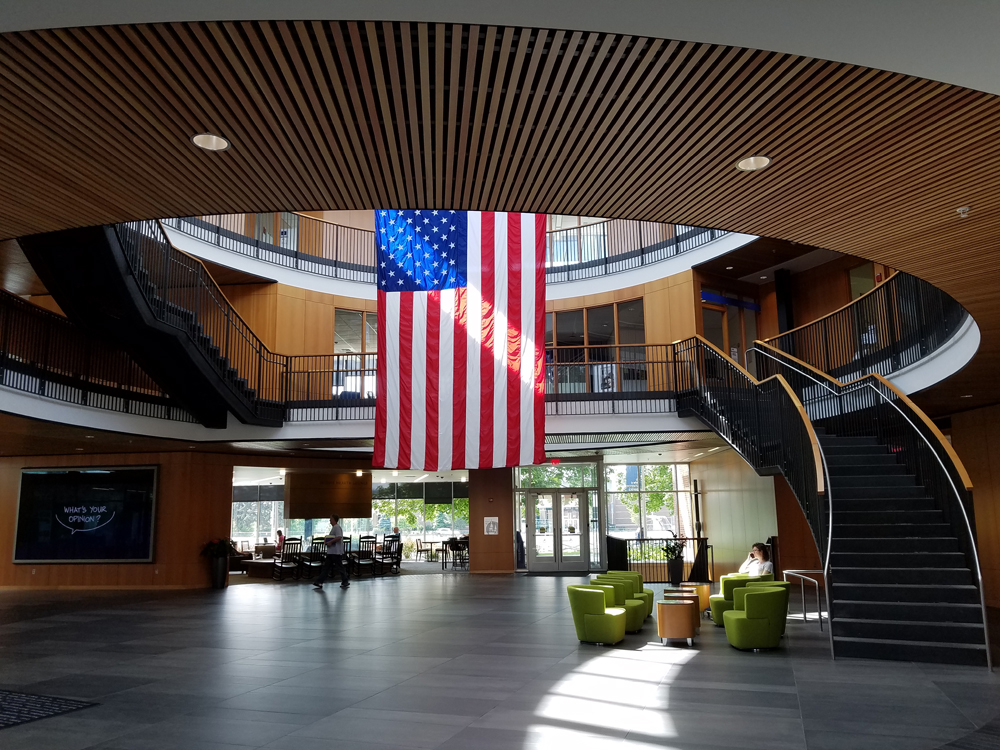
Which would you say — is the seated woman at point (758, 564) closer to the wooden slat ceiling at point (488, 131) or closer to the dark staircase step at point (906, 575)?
the dark staircase step at point (906, 575)

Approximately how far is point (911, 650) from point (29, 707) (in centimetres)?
841

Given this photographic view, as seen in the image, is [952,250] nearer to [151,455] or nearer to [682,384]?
[682,384]

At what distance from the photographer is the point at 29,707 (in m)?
6.50

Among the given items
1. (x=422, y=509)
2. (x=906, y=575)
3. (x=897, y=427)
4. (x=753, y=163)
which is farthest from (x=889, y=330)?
(x=422, y=509)

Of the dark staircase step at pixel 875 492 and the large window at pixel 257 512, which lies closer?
the dark staircase step at pixel 875 492

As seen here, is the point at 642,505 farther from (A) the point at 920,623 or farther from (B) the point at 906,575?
(A) the point at 920,623

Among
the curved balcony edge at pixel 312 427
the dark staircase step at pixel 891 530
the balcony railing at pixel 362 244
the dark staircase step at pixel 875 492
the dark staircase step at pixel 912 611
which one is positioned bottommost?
the dark staircase step at pixel 912 611

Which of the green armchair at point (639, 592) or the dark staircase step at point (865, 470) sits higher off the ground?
the dark staircase step at point (865, 470)

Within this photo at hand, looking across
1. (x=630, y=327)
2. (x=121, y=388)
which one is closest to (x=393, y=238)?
(x=121, y=388)

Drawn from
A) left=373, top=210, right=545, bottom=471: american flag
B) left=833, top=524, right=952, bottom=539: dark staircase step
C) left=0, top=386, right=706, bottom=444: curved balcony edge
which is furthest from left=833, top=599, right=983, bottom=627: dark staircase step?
left=0, top=386, right=706, bottom=444: curved balcony edge

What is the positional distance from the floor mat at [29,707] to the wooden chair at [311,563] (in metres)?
13.0

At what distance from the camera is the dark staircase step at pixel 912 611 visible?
817cm

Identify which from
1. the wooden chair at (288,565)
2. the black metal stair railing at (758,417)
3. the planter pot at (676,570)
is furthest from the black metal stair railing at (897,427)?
the wooden chair at (288,565)

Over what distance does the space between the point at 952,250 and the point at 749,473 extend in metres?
12.3
